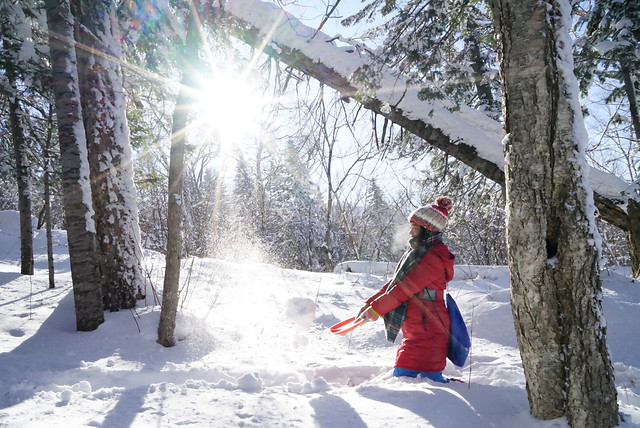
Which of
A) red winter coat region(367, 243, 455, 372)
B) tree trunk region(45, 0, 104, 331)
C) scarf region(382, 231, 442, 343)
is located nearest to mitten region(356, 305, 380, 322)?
red winter coat region(367, 243, 455, 372)

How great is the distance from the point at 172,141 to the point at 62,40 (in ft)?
5.95

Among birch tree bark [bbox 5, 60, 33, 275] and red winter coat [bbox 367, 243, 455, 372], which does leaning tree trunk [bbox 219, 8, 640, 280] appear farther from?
birch tree bark [bbox 5, 60, 33, 275]

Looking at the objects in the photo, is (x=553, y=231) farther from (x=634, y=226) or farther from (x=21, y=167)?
(x=21, y=167)

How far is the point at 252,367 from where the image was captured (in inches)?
120

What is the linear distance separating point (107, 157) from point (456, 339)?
14.6 feet

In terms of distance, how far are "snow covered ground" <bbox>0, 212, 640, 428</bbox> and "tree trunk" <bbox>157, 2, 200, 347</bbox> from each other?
30 cm

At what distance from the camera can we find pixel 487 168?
4.25 m

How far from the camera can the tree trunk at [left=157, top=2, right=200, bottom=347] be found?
3.07 meters

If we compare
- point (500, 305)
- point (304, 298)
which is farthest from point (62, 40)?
point (500, 305)

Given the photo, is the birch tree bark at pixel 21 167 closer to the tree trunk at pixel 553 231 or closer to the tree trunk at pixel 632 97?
the tree trunk at pixel 553 231

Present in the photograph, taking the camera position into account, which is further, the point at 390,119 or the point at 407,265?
the point at 390,119

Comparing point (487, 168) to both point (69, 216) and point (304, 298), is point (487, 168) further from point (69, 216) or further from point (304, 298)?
point (69, 216)

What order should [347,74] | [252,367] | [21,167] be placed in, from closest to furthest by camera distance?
[252,367]
[347,74]
[21,167]

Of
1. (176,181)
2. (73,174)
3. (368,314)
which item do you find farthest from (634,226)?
(73,174)
